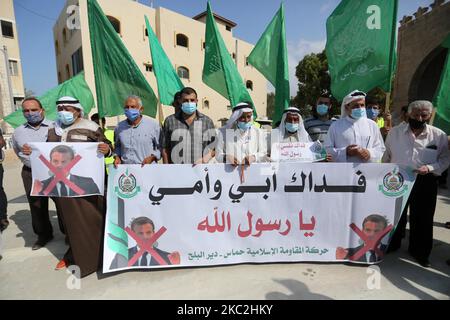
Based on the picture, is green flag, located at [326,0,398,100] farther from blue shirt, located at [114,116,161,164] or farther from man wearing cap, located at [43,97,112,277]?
man wearing cap, located at [43,97,112,277]

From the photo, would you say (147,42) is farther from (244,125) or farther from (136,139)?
(244,125)

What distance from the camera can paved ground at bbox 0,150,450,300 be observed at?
2.31 metres

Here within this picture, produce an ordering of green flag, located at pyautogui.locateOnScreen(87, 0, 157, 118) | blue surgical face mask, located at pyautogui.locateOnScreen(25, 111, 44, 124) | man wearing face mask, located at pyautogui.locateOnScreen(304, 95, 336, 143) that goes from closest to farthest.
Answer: blue surgical face mask, located at pyautogui.locateOnScreen(25, 111, 44, 124), man wearing face mask, located at pyautogui.locateOnScreen(304, 95, 336, 143), green flag, located at pyautogui.locateOnScreen(87, 0, 157, 118)

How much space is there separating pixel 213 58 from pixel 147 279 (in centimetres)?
365

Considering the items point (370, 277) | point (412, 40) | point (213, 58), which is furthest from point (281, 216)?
point (412, 40)

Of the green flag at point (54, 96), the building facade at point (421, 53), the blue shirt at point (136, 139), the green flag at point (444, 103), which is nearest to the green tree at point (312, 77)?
the building facade at point (421, 53)

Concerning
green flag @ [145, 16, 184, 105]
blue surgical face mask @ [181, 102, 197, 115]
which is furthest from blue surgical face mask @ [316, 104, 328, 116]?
green flag @ [145, 16, 184, 105]

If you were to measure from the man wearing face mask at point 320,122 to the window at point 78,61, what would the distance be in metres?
14.8

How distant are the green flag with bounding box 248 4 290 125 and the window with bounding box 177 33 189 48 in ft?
54.7

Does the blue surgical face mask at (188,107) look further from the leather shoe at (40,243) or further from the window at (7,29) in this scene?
the window at (7,29)

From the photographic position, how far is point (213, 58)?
15.5 feet

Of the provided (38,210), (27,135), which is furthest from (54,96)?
(38,210)

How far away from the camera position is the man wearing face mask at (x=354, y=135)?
2.78 m

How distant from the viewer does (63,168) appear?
253 cm
